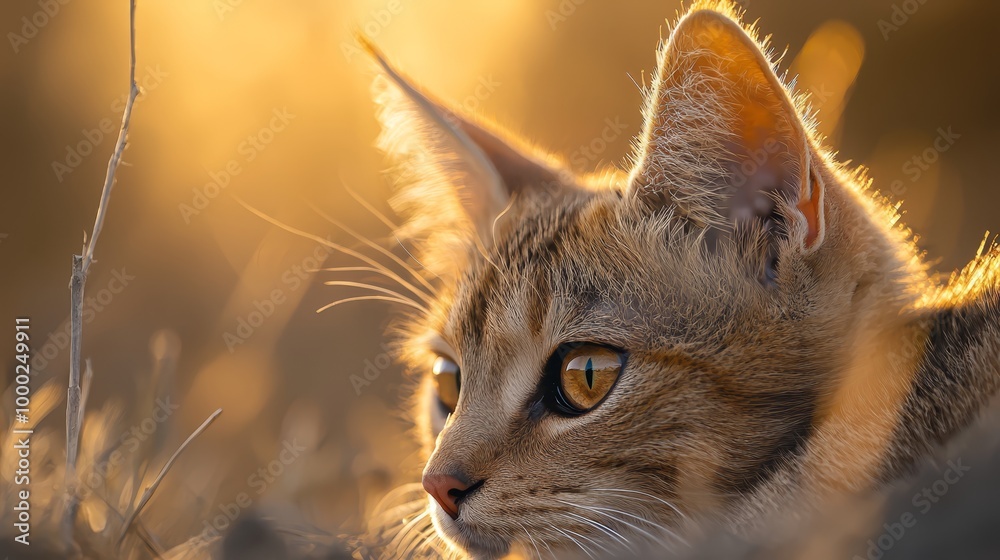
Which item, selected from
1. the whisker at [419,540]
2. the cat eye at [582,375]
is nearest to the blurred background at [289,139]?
the whisker at [419,540]

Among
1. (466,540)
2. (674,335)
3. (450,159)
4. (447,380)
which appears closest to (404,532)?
(466,540)

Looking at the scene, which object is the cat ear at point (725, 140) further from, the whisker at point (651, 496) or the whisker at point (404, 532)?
the whisker at point (404, 532)

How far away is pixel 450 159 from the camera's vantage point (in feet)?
6.84

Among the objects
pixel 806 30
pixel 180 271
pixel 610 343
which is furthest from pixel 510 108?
pixel 610 343

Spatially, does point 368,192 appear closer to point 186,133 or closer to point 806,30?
point 186,133

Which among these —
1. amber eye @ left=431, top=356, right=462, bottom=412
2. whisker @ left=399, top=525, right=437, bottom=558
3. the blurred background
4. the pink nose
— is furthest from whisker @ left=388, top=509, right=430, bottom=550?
the blurred background

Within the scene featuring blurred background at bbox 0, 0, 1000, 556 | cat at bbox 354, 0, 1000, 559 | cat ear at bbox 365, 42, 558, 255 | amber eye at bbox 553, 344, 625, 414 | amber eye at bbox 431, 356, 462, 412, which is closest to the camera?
cat at bbox 354, 0, 1000, 559

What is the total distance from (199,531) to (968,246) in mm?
2836

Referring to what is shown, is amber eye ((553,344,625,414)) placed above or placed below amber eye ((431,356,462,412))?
above

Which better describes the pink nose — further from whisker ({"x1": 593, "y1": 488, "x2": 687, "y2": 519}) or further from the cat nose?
whisker ({"x1": 593, "y1": 488, "x2": 687, "y2": 519})

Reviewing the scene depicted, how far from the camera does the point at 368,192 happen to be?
3680 mm

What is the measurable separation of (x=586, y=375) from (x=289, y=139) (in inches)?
104

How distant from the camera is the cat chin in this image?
1.36 meters

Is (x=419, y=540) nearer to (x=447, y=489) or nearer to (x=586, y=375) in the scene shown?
(x=447, y=489)
